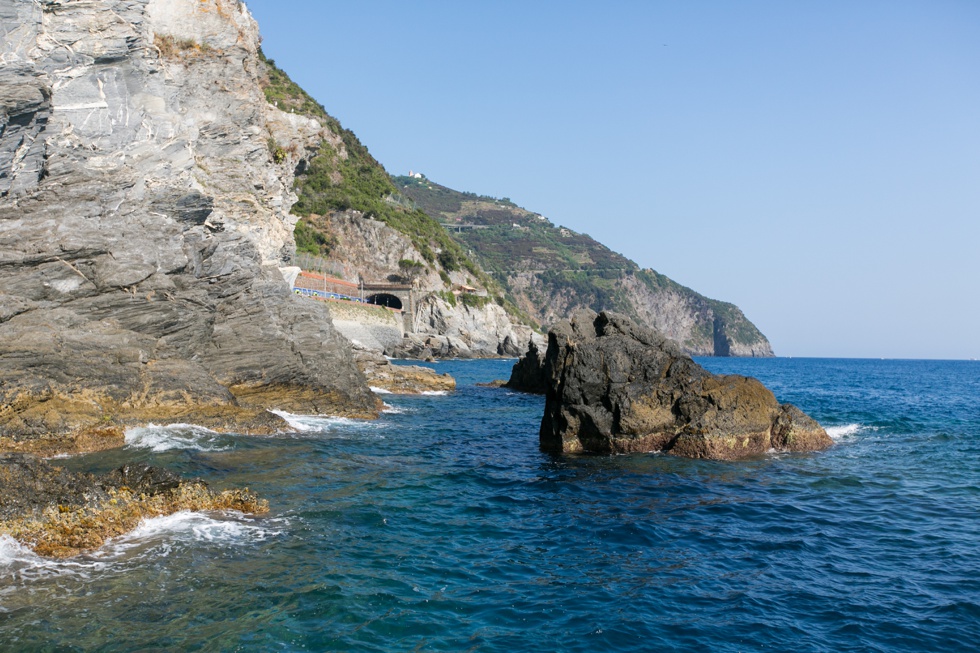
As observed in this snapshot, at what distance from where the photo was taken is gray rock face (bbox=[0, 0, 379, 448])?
18.5 metres

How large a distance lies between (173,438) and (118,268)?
6452 mm

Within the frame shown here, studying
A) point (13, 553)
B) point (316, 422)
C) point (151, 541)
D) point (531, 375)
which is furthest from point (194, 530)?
point (531, 375)

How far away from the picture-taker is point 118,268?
21.1 m

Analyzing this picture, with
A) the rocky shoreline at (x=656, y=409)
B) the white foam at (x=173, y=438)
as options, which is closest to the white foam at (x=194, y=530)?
the white foam at (x=173, y=438)

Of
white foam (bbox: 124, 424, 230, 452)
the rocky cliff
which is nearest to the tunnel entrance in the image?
the rocky cliff

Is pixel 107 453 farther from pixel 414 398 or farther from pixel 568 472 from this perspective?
pixel 414 398

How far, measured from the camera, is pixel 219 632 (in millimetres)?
7656

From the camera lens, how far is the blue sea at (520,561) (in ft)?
26.2

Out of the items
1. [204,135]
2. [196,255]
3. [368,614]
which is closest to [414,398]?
[196,255]

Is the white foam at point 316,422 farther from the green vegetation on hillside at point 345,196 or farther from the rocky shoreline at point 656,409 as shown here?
the green vegetation on hillside at point 345,196

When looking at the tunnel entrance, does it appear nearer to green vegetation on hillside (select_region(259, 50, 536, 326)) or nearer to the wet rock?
green vegetation on hillside (select_region(259, 50, 536, 326))

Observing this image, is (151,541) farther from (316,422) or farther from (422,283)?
(422,283)

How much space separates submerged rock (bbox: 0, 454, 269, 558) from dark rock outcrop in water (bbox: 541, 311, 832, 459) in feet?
33.0

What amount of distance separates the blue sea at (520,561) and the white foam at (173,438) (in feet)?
0.41
